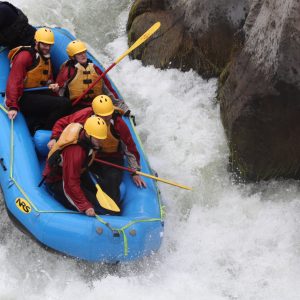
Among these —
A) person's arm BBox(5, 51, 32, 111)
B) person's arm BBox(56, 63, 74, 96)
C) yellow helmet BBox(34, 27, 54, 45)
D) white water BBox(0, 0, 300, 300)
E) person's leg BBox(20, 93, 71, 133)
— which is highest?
yellow helmet BBox(34, 27, 54, 45)

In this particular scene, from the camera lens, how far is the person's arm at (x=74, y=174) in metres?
4.58

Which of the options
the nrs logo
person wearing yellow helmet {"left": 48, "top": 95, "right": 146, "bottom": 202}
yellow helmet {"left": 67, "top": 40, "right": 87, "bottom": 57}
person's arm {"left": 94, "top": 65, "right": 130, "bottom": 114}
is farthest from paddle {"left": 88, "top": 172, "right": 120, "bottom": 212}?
yellow helmet {"left": 67, "top": 40, "right": 87, "bottom": 57}

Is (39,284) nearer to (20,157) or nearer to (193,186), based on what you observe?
(20,157)

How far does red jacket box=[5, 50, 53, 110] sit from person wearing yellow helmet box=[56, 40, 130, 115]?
1.21ft

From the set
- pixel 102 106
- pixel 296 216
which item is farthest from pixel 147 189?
pixel 296 216

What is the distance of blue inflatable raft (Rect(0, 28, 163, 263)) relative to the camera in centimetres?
456

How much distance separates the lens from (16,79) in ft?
17.3

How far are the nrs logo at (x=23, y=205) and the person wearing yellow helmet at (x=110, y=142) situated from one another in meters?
0.57

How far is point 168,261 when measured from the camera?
5.14 m

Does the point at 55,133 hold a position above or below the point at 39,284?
above

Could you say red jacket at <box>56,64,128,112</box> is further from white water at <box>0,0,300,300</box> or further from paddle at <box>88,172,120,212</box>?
paddle at <box>88,172,120,212</box>

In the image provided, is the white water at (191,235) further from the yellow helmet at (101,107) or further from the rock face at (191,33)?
the yellow helmet at (101,107)

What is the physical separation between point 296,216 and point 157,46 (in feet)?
9.95

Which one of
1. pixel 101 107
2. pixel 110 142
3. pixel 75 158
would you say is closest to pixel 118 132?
pixel 110 142
